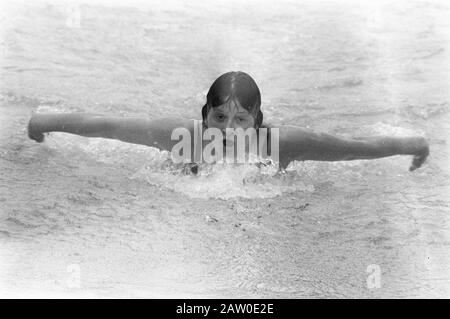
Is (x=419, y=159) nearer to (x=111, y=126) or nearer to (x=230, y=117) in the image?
(x=230, y=117)

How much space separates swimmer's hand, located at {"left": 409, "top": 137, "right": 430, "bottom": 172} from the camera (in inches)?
219

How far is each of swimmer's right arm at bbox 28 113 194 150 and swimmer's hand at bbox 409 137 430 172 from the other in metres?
1.58

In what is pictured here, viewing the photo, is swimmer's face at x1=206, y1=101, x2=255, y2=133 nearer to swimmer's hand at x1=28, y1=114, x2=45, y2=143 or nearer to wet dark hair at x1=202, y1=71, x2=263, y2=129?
wet dark hair at x1=202, y1=71, x2=263, y2=129

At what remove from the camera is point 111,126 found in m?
5.27

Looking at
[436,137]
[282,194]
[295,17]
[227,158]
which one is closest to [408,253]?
[282,194]

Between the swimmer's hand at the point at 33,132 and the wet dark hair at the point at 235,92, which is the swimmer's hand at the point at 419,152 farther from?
the swimmer's hand at the point at 33,132

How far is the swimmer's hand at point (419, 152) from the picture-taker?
5.56 metres

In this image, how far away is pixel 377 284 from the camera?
3.76 metres

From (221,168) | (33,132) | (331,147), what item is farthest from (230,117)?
(33,132)

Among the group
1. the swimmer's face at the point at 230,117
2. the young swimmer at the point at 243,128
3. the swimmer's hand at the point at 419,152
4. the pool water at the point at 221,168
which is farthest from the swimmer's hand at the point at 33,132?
the swimmer's hand at the point at 419,152

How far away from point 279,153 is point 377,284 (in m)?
1.82

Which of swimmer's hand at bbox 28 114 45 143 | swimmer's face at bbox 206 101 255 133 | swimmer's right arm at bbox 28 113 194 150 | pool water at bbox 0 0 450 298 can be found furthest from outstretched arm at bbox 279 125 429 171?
swimmer's hand at bbox 28 114 45 143

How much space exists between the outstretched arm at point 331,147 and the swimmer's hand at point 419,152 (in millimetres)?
11
